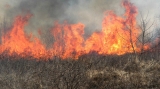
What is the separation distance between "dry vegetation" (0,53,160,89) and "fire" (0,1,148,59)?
26.2 ft

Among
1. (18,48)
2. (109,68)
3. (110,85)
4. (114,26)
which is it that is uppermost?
(114,26)

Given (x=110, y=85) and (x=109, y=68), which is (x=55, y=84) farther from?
(x=109, y=68)

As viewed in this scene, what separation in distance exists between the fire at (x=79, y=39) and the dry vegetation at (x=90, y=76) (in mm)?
7990

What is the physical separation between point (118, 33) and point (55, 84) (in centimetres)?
1446

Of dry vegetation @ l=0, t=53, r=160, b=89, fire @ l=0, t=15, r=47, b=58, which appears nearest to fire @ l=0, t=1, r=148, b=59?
fire @ l=0, t=15, r=47, b=58

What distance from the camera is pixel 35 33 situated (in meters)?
28.6

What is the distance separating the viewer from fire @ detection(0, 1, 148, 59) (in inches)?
938

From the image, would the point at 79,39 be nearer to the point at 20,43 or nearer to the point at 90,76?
the point at 20,43

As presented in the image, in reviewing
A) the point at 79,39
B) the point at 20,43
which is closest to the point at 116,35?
the point at 79,39

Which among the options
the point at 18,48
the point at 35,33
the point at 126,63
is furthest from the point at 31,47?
the point at 126,63

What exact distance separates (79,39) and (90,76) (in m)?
12.8

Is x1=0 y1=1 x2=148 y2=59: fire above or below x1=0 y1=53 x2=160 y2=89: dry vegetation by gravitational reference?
above

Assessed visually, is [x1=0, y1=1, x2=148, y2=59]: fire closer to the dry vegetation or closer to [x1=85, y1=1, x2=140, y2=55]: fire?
[x1=85, y1=1, x2=140, y2=55]: fire

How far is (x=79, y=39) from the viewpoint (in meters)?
26.3
